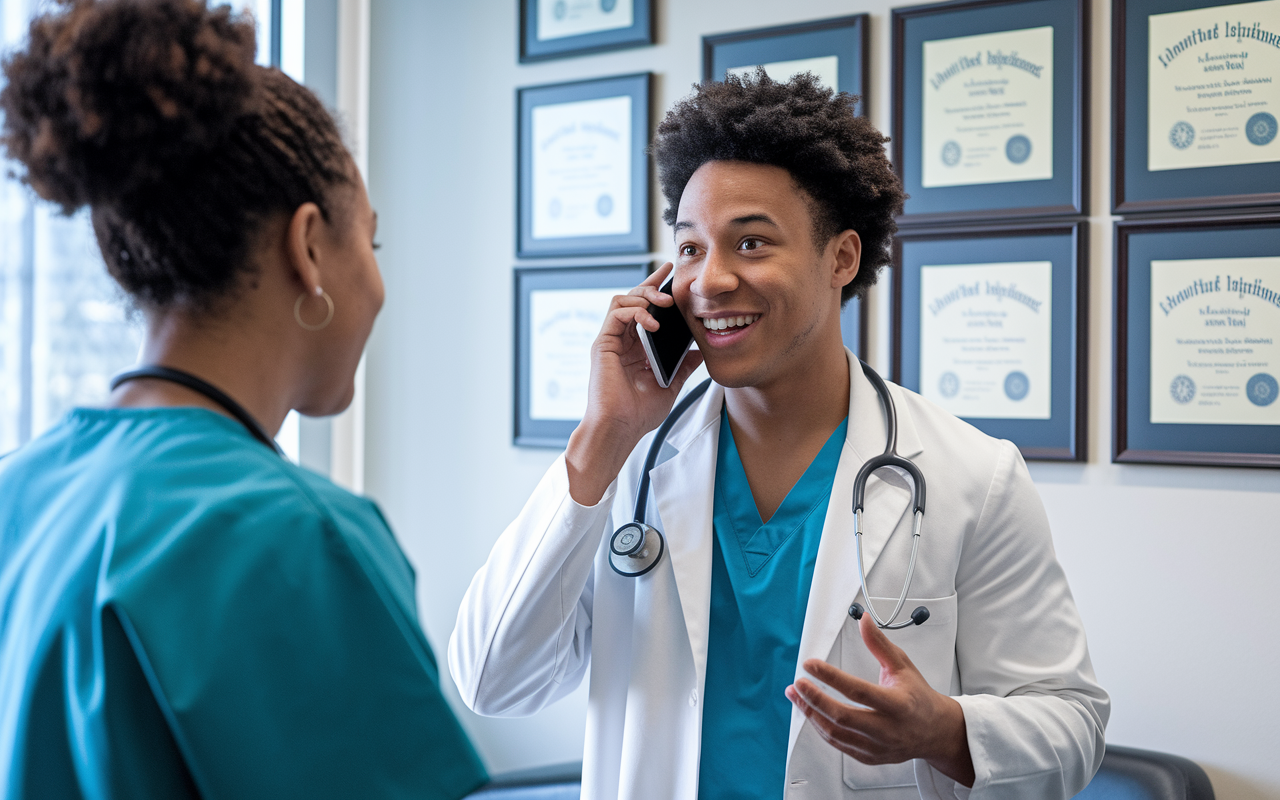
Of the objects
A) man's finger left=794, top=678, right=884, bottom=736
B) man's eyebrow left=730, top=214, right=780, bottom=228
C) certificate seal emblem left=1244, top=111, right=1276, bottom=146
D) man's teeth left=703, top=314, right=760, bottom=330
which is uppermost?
certificate seal emblem left=1244, top=111, right=1276, bottom=146

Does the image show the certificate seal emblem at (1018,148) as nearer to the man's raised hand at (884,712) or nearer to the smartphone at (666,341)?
the smartphone at (666,341)

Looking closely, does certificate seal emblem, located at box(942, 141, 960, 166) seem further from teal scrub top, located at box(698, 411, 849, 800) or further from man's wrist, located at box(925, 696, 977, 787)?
man's wrist, located at box(925, 696, 977, 787)

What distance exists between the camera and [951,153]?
2.16 metres

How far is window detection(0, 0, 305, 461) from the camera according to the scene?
76.0 inches

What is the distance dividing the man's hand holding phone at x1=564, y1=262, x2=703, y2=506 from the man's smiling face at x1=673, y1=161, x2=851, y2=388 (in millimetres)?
78

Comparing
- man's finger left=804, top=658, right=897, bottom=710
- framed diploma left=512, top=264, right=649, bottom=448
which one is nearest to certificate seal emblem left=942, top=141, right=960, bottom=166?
framed diploma left=512, top=264, right=649, bottom=448

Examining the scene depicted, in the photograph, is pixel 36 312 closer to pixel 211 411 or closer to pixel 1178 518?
pixel 211 411

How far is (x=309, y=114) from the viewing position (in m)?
0.85

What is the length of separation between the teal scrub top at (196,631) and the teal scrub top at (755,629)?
64cm

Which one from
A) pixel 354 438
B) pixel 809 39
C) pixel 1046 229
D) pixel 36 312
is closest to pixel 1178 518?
pixel 1046 229

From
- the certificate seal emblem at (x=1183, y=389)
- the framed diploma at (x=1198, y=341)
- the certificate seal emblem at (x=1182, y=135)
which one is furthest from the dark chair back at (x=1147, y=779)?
the certificate seal emblem at (x=1182, y=135)

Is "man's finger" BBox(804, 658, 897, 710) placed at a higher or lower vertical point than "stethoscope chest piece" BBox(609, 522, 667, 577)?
lower

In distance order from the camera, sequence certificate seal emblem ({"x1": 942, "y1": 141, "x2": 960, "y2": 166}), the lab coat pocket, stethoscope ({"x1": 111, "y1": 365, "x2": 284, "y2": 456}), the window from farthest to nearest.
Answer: certificate seal emblem ({"x1": 942, "y1": 141, "x2": 960, "y2": 166}), the window, the lab coat pocket, stethoscope ({"x1": 111, "y1": 365, "x2": 284, "y2": 456})

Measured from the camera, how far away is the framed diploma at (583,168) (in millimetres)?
2490
